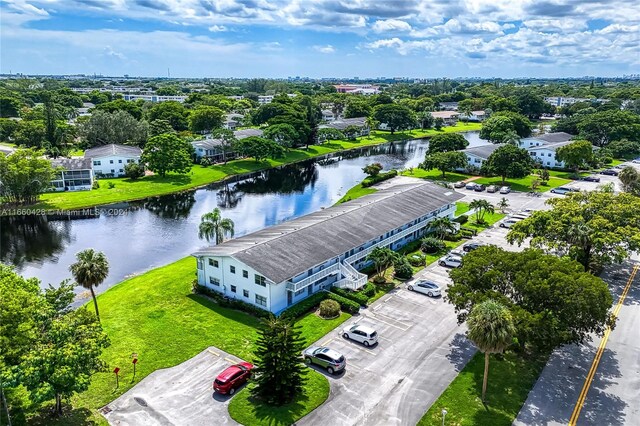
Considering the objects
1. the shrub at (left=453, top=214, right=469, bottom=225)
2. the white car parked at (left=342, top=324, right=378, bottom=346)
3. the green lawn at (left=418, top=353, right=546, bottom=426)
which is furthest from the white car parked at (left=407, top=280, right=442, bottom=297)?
the shrub at (left=453, top=214, right=469, bottom=225)

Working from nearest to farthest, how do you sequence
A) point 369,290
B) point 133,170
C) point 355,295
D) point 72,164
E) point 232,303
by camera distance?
point 232,303
point 355,295
point 369,290
point 72,164
point 133,170

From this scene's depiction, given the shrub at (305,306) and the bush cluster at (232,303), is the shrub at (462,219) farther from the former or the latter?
the bush cluster at (232,303)

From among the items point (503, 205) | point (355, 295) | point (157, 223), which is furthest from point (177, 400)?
point (503, 205)

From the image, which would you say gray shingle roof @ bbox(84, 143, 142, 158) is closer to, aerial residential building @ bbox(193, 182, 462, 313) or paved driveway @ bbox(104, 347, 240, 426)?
aerial residential building @ bbox(193, 182, 462, 313)

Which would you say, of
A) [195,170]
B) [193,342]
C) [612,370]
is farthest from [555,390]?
[195,170]

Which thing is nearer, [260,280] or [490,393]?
[490,393]

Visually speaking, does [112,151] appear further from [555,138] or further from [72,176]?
[555,138]

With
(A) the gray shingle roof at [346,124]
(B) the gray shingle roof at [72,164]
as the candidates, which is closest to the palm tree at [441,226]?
(B) the gray shingle roof at [72,164]

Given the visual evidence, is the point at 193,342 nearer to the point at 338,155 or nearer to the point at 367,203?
the point at 367,203
